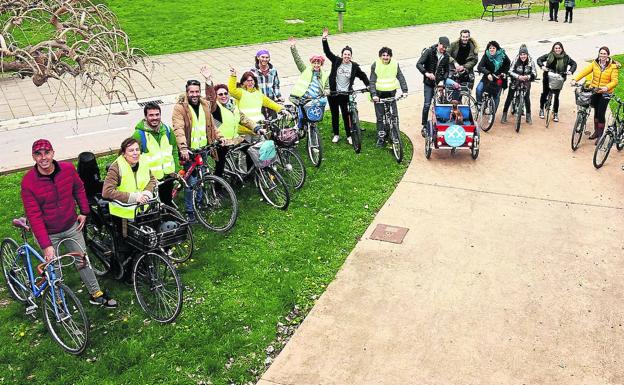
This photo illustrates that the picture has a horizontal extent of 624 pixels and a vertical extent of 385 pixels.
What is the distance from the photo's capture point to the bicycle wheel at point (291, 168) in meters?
8.90

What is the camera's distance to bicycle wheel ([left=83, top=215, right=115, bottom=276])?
267 inches

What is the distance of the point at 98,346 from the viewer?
5.77m

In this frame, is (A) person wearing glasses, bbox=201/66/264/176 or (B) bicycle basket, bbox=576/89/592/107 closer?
(A) person wearing glasses, bbox=201/66/264/176

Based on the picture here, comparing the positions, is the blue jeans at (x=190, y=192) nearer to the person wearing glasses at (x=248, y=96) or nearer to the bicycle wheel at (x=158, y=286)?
the person wearing glasses at (x=248, y=96)

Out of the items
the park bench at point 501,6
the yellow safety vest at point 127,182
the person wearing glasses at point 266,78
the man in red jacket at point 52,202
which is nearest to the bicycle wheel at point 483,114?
the person wearing glasses at point 266,78

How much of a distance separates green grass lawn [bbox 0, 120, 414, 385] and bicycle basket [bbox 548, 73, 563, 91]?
13.9 ft

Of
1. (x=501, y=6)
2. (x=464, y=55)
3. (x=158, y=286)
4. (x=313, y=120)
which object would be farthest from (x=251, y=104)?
(x=501, y=6)

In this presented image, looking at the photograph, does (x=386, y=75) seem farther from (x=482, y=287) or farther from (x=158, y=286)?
(x=158, y=286)

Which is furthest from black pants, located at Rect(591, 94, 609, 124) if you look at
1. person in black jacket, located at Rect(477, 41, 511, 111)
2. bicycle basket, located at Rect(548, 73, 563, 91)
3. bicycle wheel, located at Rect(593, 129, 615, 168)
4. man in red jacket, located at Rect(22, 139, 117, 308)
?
man in red jacket, located at Rect(22, 139, 117, 308)

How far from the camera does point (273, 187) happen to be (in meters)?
8.41

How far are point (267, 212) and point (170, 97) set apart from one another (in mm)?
7359

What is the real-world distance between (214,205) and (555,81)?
7.13 meters

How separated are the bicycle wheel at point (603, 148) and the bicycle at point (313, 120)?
4590 millimetres

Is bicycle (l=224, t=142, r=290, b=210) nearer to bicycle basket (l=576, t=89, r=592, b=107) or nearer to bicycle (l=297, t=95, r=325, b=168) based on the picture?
bicycle (l=297, t=95, r=325, b=168)
